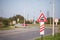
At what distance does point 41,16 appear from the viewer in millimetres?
8430

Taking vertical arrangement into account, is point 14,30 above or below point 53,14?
below

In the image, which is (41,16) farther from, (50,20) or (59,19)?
(50,20)

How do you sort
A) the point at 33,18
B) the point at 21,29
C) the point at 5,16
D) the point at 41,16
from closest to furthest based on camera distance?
1. the point at 41,16
2. the point at 5,16
3. the point at 33,18
4. the point at 21,29

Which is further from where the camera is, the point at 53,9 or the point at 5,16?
the point at 53,9

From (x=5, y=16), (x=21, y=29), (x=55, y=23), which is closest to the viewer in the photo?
(x=5, y=16)

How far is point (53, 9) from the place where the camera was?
45.8 ft

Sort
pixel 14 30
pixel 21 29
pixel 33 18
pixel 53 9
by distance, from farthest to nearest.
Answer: pixel 21 29, pixel 14 30, pixel 53 9, pixel 33 18

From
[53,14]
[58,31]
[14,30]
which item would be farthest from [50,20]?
[14,30]

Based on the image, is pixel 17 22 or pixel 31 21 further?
pixel 17 22

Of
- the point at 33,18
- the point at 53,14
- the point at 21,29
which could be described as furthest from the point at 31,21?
the point at 21,29

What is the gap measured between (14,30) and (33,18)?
25.3 ft

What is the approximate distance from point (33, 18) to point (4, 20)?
1.94 m

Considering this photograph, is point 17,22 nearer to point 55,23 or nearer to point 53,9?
point 55,23

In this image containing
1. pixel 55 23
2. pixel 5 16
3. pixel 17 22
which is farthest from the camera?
pixel 17 22
